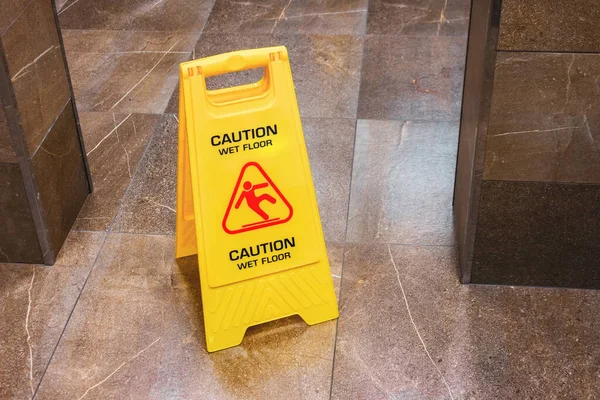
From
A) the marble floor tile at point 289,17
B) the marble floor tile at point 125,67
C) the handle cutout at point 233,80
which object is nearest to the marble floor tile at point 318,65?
the handle cutout at point 233,80

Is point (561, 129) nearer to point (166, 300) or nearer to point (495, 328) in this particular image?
point (495, 328)

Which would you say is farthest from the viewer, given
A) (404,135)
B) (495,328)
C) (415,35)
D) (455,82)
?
(415,35)

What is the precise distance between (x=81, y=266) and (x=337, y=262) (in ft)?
3.60

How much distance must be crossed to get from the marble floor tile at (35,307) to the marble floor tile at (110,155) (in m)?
0.17

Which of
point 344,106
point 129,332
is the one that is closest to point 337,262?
point 129,332

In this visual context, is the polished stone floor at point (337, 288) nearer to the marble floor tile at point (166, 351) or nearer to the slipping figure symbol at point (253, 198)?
the marble floor tile at point (166, 351)

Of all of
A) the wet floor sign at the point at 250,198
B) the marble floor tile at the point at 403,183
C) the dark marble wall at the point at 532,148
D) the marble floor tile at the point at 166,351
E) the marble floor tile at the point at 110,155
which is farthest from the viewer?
the marble floor tile at the point at 110,155

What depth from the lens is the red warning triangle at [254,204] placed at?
9.95 feet

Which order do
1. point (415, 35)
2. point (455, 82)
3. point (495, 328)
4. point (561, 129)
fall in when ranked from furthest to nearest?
1. point (415, 35)
2. point (455, 82)
3. point (495, 328)
4. point (561, 129)

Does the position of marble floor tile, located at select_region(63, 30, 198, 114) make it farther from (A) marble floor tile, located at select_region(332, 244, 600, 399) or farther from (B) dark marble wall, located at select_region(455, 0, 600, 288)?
(B) dark marble wall, located at select_region(455, 0, 600, 288)

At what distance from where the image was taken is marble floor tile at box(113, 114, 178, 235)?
3840 millimetres

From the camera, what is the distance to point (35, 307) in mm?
3420

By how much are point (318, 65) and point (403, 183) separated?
1250 mm

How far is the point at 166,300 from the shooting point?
3.43m
